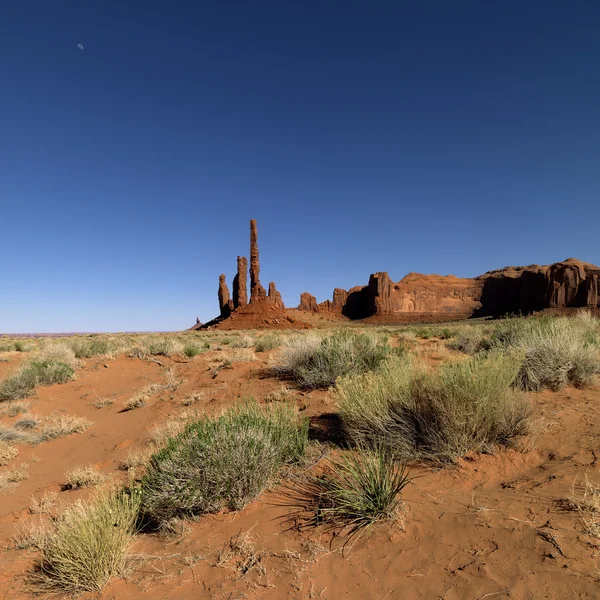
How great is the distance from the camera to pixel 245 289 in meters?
67.8

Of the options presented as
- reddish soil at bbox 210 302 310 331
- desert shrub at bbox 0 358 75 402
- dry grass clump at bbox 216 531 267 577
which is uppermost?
reddish soil at bbox 210 302 310 331

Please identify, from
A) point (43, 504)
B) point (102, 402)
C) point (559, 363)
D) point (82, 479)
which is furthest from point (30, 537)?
point (559, 363)

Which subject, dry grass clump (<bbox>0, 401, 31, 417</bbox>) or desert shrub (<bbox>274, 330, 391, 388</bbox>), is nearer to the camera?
desert shrub (<bbox>274, 330, 391, 388</bbox>)

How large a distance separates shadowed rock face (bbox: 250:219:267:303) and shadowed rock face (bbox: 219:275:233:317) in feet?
23.6

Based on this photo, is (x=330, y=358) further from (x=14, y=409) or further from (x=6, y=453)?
(x=14, y=409)

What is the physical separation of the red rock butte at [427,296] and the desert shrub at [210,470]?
4910 cm

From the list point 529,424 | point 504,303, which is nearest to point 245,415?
point 529,424

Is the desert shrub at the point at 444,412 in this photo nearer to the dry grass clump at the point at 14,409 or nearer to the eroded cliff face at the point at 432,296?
the dry grass clump at the point at 14,409

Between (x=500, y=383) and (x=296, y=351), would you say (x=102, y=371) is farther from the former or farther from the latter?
(x=500, y=383)

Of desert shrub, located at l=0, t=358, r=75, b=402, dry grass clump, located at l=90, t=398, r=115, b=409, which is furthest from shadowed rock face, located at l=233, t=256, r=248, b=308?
dry grass clump, located at l=90, t=398, r=115, b=409

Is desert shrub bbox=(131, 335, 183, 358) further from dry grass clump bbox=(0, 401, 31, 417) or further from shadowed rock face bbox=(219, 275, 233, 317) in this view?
shadowed rock face bbox=(219, 275, 233, 317)

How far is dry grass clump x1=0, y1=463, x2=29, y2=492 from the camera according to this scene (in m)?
5.49

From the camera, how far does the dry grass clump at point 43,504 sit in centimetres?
445

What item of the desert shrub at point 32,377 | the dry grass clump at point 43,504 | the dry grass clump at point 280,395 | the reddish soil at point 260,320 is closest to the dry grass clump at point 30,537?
the dry grass clump at point 43,504
